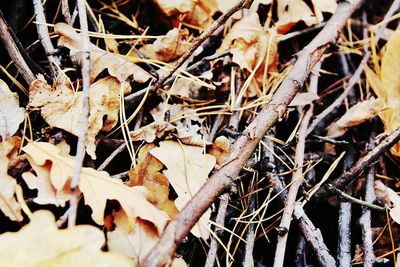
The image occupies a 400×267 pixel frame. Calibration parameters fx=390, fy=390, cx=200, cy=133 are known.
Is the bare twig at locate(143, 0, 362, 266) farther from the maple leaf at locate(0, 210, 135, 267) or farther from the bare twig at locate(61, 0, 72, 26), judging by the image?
the bare twig at locate(61, 0, 72, 26)

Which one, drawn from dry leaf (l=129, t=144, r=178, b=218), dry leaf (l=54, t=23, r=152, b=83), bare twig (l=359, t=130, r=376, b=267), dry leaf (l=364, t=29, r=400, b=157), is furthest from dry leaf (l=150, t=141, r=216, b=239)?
dry leaf (l=364, t=29, r=400, b=157)

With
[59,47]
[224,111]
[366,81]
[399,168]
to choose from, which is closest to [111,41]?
[59,47]

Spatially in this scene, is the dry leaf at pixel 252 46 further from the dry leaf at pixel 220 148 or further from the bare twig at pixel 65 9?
the bare twig at pixel 65 9

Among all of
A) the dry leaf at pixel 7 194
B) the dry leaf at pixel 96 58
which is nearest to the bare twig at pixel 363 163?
the dry leaf at pixel 96 58

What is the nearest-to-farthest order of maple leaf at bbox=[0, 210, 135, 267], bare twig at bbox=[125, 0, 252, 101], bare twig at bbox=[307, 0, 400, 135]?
1. maple leaf at bbox=[0, 210, 135, 267]
2. bare twig at bbox=[125, 0, 252, 101]
3. bare twig at bbox=[307, 0, 400, 135]

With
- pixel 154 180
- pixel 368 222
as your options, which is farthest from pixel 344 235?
pixel 154 180

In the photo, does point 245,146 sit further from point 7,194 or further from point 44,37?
point 44,37
